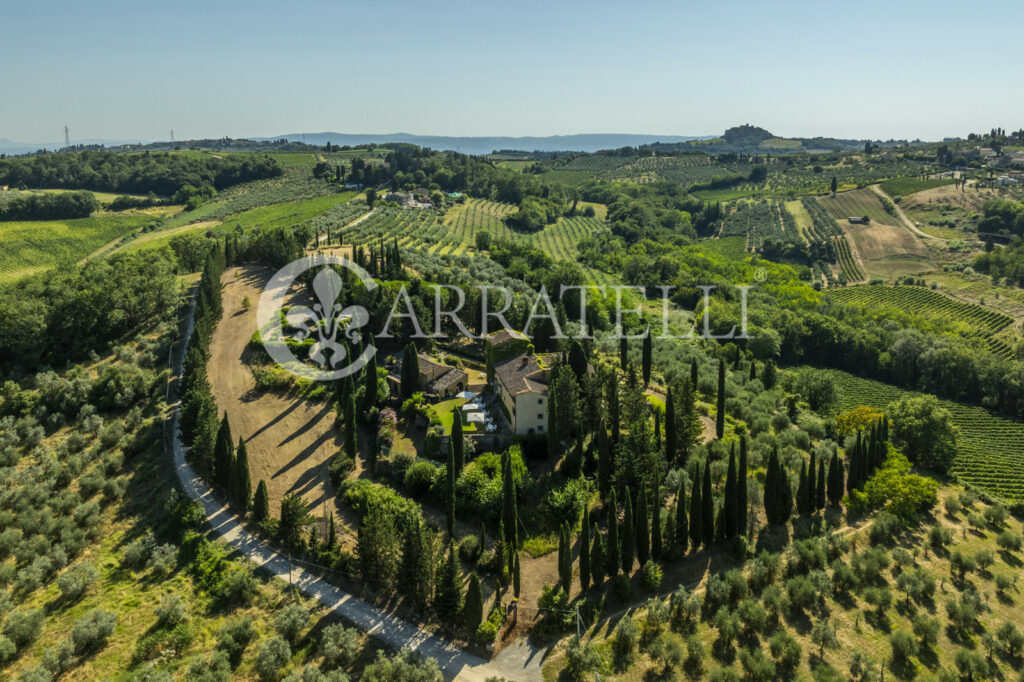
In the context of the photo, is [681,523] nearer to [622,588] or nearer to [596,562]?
[622,588]

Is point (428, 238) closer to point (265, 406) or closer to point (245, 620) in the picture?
point (265, 406)

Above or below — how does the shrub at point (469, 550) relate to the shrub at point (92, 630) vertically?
above

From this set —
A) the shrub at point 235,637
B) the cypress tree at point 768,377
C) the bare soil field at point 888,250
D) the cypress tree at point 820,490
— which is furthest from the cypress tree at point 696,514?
the bare soil field at point 888,250

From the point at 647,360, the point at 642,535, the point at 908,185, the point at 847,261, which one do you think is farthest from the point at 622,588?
the point at 908,185

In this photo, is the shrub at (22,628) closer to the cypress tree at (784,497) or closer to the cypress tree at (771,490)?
the cypress tree at (771,490)

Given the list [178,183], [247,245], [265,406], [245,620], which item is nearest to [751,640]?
[245,620]
